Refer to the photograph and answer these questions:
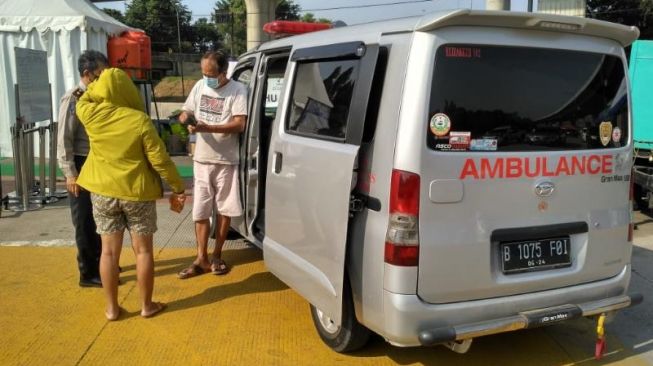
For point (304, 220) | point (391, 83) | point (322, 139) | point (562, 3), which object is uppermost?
point (562, 3)

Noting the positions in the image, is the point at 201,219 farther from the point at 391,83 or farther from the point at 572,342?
the point at 572,342

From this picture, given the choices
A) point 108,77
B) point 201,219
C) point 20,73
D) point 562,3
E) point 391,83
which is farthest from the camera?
point 562,3

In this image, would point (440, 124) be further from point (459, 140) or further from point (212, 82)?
point (212, 82)

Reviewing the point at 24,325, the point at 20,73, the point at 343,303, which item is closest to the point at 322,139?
the point at 343,303

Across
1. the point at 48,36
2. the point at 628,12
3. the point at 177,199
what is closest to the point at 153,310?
the point at 177,199

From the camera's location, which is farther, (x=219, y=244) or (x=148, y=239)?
(x=219, y=244)

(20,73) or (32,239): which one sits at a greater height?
A: (20,73)

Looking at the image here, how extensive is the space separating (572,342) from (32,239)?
17.1 ft

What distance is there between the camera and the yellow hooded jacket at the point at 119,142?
3.71 metres

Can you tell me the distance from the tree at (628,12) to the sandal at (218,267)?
3118 centimetres

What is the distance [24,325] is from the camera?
391cm

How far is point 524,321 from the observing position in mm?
2906

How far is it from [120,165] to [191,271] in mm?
1474

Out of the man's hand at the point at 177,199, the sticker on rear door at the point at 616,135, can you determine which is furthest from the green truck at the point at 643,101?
the man's hand at the point at 177,199
